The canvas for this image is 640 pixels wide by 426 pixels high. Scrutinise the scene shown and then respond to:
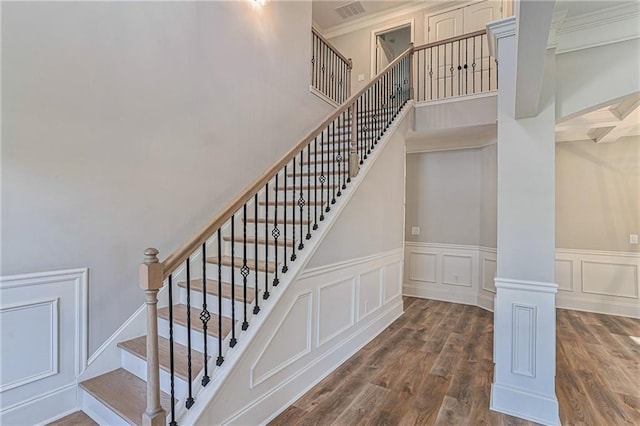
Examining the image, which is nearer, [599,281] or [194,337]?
[194,337]

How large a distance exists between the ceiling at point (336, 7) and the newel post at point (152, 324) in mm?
5846

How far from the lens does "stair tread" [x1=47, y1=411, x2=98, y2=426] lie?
1933 millimetres

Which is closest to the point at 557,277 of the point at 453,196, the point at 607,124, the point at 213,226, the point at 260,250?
the point at 453,196

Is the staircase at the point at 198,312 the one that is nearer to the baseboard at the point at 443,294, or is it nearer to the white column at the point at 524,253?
the white column at the point at 524,253

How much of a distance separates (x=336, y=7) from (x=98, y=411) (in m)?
6.51

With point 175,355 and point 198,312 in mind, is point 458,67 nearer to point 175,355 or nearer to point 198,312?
point 198,312

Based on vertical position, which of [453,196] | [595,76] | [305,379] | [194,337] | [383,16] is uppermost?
[383,16]

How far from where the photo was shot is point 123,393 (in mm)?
1968

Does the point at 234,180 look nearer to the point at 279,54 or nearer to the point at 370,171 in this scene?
the point at 370,171

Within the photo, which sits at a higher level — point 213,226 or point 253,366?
point 213,226

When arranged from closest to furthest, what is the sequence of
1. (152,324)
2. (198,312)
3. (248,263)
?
1. (152,324)
2. (198,312)
3. (248,263)

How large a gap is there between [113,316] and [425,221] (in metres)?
4.39

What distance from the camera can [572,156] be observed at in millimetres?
4711

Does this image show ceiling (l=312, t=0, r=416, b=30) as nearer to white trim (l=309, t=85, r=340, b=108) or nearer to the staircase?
white trim (l=309, t=85, r=340, b=108)
